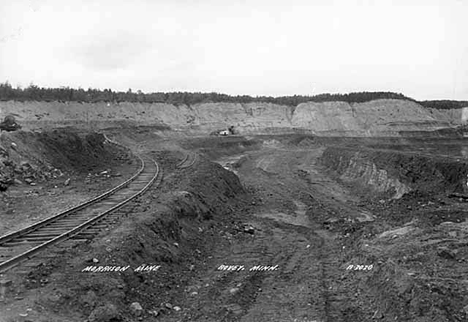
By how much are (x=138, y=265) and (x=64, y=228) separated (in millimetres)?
3786

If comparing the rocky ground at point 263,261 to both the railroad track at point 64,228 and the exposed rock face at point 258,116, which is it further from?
the exposed rock face at point 258,116

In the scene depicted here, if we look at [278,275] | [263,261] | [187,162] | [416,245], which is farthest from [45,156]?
[416,245]

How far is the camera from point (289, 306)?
32.1ft

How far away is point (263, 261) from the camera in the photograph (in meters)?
13.2

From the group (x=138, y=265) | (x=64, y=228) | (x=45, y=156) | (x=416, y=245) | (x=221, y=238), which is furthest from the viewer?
(x=45, y=156)

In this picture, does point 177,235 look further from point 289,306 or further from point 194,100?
point 194,100

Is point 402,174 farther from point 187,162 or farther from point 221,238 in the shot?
point 187,162

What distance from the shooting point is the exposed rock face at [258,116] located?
64.9 meters

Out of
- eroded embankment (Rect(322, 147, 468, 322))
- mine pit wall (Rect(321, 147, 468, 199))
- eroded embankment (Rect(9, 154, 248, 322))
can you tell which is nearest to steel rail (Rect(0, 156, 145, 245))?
eroded embankment (Rect(9, 154, 248, 322))

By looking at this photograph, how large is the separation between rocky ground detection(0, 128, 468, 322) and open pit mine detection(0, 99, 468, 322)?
47 mm

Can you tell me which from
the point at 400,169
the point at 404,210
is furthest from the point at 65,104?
the point at 404,210

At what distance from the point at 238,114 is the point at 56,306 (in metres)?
77.4

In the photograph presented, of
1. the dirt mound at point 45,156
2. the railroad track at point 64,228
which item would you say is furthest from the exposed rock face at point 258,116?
the railroad track at point 64,228

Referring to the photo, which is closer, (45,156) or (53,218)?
(53,218)
